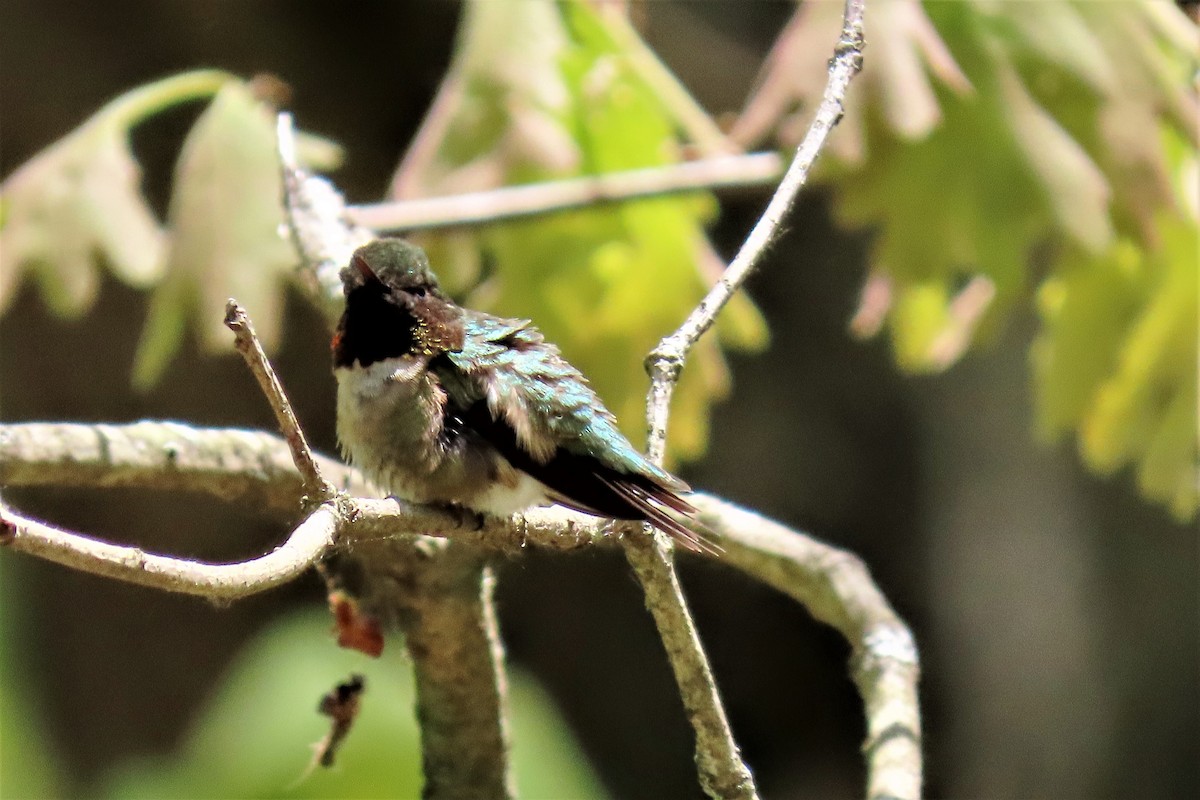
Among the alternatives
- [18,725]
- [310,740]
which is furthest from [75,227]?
[18,725]

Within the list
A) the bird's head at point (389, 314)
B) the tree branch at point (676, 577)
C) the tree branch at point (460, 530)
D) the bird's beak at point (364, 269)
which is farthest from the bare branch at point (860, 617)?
the bird's beak at point (364, 269)

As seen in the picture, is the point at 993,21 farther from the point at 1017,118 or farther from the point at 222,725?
the point at 222,725

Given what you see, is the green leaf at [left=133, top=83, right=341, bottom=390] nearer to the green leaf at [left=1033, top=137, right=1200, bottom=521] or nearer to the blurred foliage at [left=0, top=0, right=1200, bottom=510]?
the blurred foliage at [left=0, top=0, right=1200, bottom=510]

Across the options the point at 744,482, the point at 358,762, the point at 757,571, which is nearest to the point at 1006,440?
the point at 744,482

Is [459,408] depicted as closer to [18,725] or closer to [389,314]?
[389,314]

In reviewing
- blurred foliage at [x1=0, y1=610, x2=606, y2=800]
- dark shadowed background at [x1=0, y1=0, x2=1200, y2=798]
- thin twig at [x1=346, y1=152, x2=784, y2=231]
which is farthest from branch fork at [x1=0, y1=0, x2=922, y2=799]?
dark shadowed background at [x1=0, y1=0, x2=1200, y2=798]

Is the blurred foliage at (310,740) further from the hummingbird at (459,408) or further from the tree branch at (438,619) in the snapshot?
the hummingbird at (459,408)
